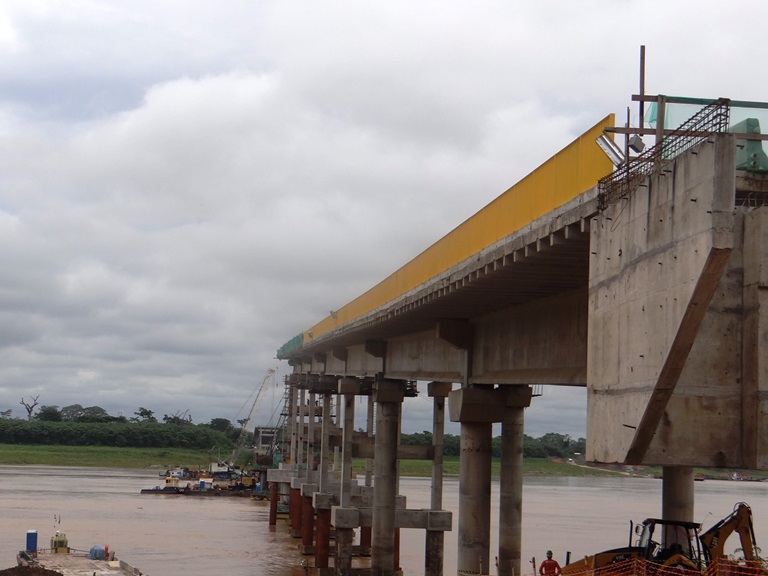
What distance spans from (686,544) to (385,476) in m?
21.2

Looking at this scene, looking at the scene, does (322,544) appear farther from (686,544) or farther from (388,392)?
(686,544)

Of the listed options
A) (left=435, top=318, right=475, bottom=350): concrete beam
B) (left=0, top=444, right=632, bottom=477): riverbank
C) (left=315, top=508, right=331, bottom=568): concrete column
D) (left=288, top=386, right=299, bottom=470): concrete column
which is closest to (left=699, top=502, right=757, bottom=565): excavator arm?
(left=435, top=318, right=475, bottom=350): concrete beam

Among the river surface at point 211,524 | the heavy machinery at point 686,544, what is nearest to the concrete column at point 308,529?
the river surface at point 211,524

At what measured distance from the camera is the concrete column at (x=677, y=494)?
27.1m

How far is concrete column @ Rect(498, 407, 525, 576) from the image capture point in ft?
111

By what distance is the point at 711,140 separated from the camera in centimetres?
1496

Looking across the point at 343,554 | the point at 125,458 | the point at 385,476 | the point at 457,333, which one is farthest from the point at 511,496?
the point at 125,458

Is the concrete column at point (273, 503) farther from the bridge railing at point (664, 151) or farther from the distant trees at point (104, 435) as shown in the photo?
the distant trees at point (104, 435)

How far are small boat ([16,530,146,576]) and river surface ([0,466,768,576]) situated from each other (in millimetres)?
2662

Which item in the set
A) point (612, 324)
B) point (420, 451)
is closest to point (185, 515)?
point (420, 451)

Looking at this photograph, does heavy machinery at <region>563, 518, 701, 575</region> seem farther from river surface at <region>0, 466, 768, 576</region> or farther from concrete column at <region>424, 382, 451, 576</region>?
river surface at <region>0, 466, 768, 576</region>

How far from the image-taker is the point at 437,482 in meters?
44.7

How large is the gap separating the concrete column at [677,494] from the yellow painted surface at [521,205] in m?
7.57

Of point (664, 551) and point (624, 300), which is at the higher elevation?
point (624, 300)
